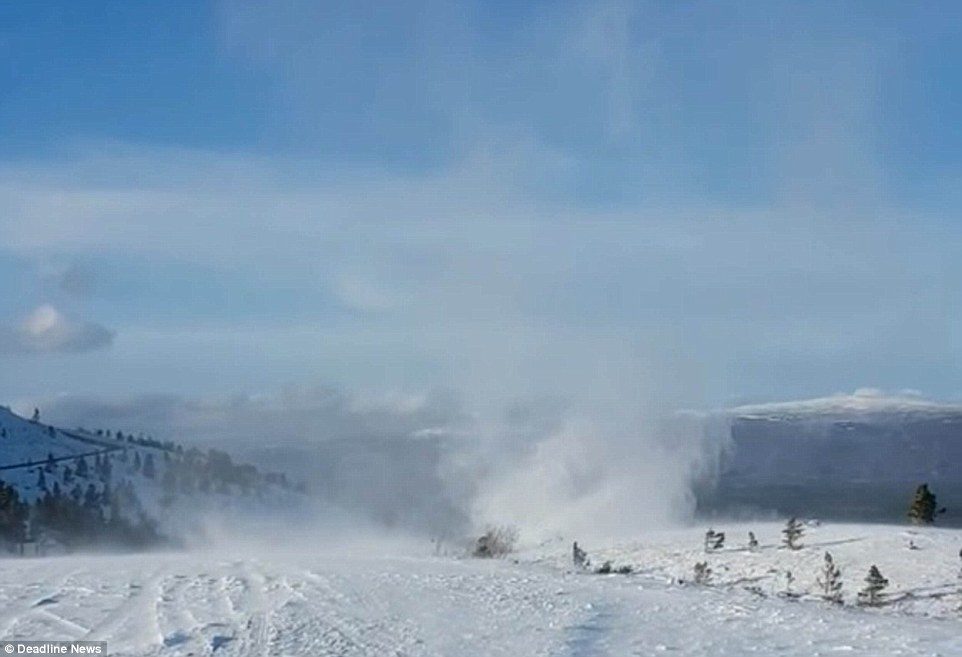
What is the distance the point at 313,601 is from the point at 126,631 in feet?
13.3

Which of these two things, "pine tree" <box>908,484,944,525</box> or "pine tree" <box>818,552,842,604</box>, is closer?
"pine tree" <box>818,552,842,604</box>

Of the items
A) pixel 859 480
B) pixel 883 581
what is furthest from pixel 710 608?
pixel 859 480

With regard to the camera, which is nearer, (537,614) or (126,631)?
(126,631)

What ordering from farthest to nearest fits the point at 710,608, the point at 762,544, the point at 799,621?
the point at 762,544 → the point at 710,608 → the point at 799,621

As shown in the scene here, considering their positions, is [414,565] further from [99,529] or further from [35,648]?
[99,529]

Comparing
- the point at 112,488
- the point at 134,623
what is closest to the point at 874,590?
the point at 134,623

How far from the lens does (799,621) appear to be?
69.5ft

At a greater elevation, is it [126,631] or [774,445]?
[774,445]

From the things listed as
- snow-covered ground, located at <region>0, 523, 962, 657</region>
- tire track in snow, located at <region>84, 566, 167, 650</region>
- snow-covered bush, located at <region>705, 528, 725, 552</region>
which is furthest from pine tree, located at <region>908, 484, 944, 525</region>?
tire track in snow, located at <region>84, 566, 167, 650</region>

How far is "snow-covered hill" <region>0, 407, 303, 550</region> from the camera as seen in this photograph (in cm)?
8738

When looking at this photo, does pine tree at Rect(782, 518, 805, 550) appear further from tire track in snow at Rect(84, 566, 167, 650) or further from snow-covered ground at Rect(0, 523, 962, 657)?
tire track in snow at Rect(84, 566, 167, 650)

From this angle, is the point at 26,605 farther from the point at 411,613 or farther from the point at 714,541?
the point at 714,541

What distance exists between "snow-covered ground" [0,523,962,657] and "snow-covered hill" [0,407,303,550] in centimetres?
4927

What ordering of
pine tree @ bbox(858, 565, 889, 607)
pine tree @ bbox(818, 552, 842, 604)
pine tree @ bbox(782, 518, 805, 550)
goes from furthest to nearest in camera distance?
pine tree @ bbox(782, 518, 805, 550)
pine tree @ bbox(818, 552, 842, 604)
pine tree @ bbox(858, 565, 889, 607)
